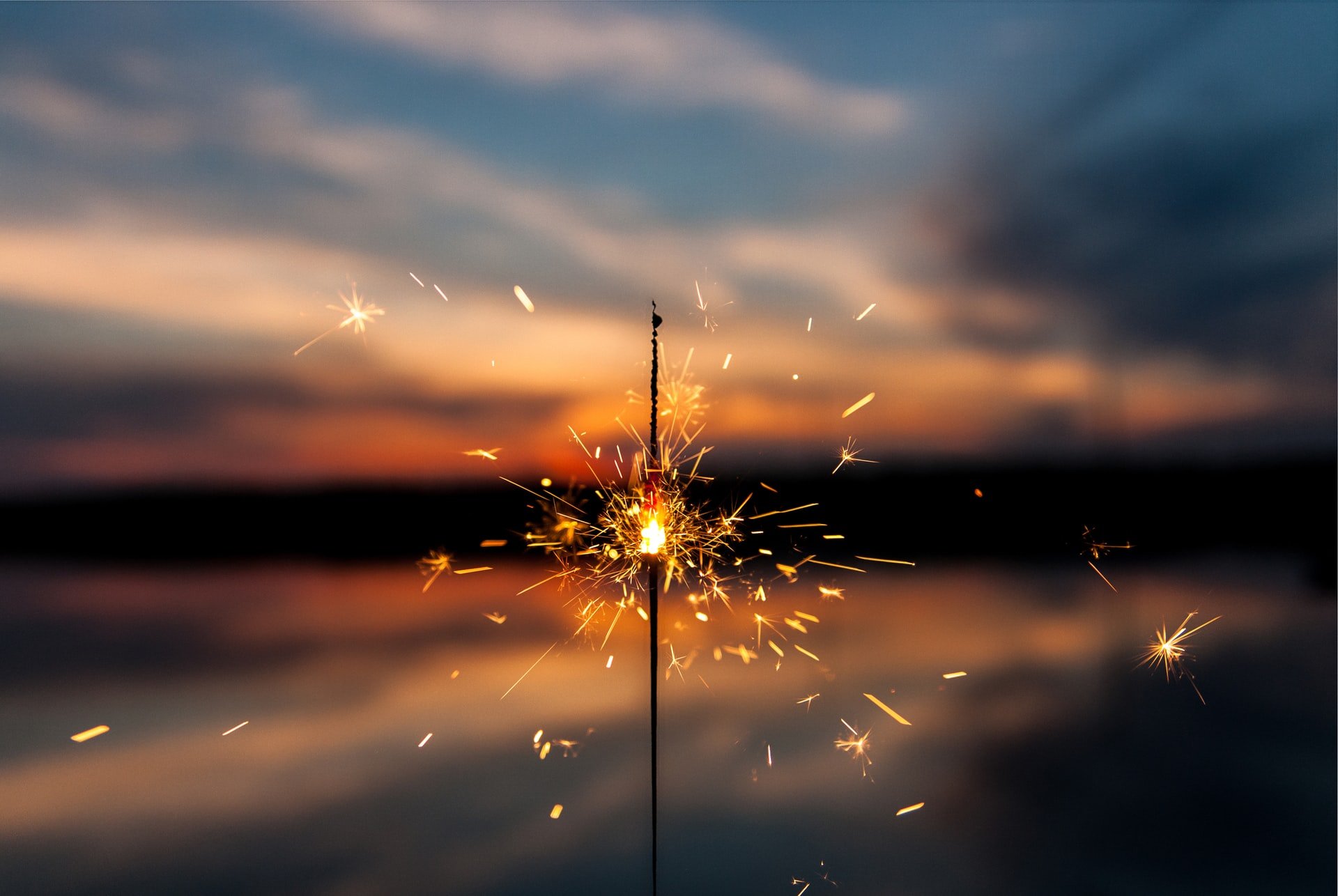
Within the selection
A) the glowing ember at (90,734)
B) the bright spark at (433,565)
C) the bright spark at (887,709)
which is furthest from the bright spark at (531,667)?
the bright spark at (433,565)

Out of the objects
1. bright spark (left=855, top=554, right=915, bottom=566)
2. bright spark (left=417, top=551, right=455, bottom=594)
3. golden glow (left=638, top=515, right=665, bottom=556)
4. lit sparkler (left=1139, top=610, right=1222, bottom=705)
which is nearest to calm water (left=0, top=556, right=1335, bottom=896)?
lit sparkler (left=1139, top=610, right=1222, bottom=705)

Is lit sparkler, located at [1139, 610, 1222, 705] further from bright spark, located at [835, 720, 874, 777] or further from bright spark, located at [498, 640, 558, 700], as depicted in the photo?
bright spark, located at [498, 640, 558, 700]

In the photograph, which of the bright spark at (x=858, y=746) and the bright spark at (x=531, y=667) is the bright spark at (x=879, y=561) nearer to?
the bright spark at (x=531, y=667)

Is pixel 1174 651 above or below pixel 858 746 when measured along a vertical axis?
above

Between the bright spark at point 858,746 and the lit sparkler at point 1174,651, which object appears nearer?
the bright spark at point 858,746

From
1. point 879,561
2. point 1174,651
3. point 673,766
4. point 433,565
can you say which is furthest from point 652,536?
point 879,561

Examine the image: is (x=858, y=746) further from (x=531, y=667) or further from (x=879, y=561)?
(x=879, y=561)
